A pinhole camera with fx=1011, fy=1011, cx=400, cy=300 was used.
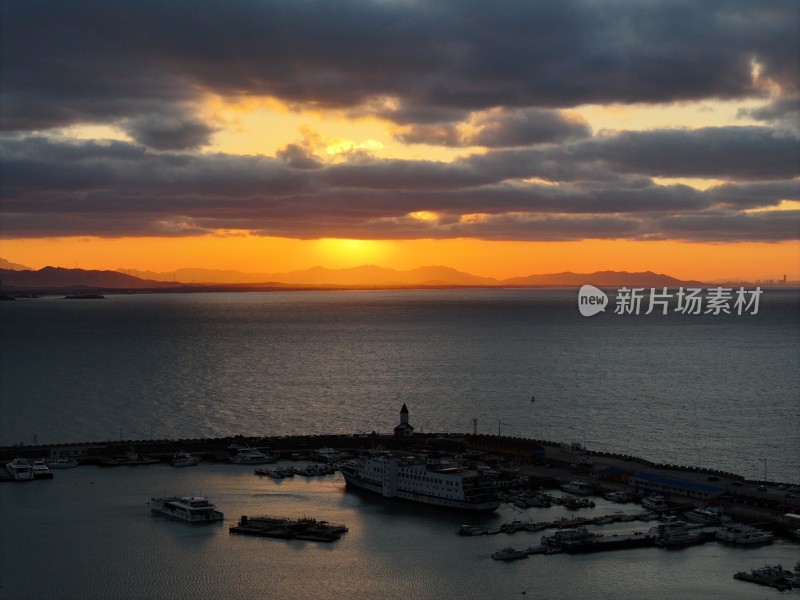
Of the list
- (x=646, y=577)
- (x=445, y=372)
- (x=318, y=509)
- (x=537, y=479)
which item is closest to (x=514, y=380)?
(x=445, y=372)

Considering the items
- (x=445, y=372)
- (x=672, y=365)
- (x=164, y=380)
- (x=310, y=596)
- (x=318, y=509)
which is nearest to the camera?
(x=310, y=596)

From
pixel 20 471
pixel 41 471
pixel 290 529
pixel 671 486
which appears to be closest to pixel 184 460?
pixel 41 471

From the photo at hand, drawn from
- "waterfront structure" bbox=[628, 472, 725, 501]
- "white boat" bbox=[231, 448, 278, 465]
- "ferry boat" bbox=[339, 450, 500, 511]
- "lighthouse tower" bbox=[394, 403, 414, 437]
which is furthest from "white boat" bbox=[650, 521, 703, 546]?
"lighthouse tower" bbox=[394, 403, 414, 437]

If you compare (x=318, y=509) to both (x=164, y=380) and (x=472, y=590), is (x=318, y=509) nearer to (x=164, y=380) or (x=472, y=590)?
(x=472, y=590)

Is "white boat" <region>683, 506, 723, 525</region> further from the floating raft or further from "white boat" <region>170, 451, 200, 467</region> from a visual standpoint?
"white boat" <region>170, 451, 200, 467</region>

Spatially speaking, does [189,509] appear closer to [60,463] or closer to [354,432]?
[60,463]

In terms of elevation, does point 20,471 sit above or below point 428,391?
below
